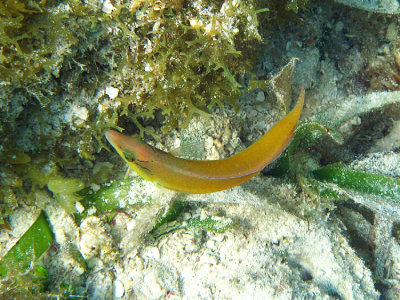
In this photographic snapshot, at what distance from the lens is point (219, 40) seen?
8.26ft

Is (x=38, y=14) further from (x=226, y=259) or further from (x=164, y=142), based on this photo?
(x=226, y=259)

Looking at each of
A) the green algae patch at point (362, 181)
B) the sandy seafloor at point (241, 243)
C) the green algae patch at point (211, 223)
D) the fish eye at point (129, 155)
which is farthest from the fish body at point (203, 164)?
the green algae patch at point (362, 181)

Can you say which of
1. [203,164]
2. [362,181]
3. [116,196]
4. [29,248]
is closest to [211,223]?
[203,164]

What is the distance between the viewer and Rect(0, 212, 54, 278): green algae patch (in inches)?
107

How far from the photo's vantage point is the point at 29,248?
2.84 meters

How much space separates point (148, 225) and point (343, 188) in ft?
7.73

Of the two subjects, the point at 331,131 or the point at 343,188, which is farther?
the point at 343,188

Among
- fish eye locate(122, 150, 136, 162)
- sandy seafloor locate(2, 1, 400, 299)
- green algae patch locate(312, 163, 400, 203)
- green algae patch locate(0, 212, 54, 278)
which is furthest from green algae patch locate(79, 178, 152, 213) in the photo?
green algae patch locate(312, 163, 400, 203)

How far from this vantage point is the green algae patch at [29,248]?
8.89ft

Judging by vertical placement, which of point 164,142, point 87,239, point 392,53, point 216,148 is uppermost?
point 392,53

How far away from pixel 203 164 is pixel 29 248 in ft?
7.10

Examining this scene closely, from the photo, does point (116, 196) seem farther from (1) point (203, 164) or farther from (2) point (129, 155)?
(1) point (203, 164)

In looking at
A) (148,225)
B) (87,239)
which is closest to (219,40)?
(148,225)

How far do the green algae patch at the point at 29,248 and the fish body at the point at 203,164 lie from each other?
145cm
